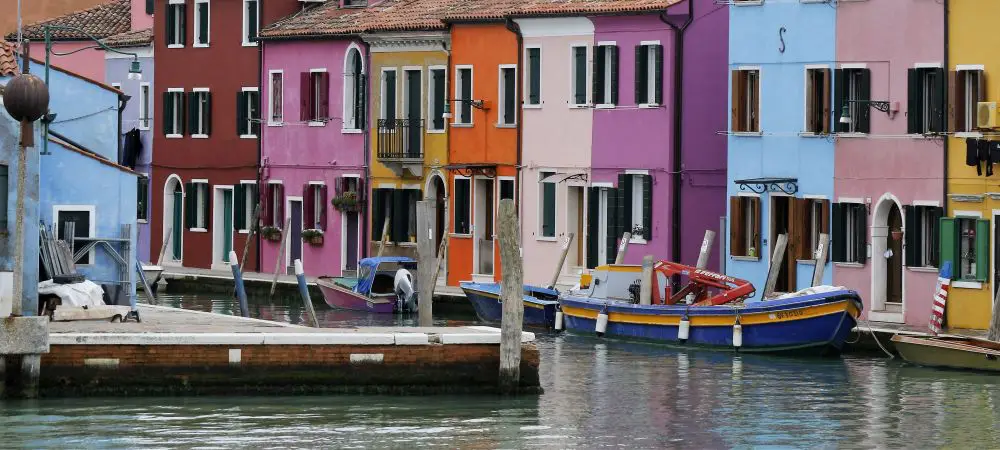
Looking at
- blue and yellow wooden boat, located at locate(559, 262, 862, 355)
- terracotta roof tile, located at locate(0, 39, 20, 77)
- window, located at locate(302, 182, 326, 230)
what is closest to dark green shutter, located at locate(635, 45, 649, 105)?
blue and yellow wooden boat, located at locate(559, 262, 862, 355)

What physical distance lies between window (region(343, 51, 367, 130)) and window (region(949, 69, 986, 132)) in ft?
56.9

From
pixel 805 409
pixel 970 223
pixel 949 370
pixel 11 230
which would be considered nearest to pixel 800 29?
pixel 970 223

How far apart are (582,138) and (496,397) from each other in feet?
60.1

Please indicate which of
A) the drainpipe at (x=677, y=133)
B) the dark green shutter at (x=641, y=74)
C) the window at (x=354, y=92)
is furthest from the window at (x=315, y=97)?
the drainpipe at (x=677, y=133)

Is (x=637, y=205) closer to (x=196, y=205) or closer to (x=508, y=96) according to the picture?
(x=508, y=96)

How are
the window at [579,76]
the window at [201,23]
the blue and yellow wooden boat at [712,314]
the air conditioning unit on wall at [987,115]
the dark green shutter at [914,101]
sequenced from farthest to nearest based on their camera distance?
the window at [201,23], the window at [579,76], the dark green shutter at [914,101], the air conditioning unit on wall at [987,115], the blue and yellow wooden boat at [712,314]

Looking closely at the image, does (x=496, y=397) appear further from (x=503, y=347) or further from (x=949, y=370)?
(x=949, y=370)

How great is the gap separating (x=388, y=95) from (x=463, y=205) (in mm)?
3469

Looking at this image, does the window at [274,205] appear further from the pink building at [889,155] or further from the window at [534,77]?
the pink building at [889,155]

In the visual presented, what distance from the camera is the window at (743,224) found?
142 feet

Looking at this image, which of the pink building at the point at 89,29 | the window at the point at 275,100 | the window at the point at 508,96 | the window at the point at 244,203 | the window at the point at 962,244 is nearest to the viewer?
the window at the point at 962,244

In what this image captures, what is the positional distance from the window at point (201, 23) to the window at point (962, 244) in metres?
24.0

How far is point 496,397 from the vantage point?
30.2 m

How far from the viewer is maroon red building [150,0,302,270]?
2248 inches
